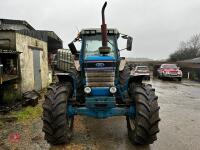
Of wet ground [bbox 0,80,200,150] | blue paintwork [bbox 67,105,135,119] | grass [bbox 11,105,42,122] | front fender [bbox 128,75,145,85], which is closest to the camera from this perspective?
wet ground [bbox 0,80,200,150]

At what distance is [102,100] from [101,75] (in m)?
0.67

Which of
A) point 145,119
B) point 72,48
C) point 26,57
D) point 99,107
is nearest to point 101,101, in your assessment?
point 99,107

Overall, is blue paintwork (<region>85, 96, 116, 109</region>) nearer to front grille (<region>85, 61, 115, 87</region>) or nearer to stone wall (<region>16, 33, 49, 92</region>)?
front grille (<region>85, 61, 115, 87</region>)

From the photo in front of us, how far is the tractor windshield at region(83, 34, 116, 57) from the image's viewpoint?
8625 mm

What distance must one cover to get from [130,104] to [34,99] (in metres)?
5.90

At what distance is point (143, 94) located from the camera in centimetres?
722

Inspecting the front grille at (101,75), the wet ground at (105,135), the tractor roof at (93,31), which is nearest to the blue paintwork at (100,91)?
the front grille at (101,75)

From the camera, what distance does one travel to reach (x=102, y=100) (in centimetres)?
715

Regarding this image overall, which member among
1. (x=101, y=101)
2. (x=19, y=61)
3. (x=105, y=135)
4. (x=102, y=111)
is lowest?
(x=105, y=135)

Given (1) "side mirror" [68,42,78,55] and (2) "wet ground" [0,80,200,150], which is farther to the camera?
(1) "side mirror" [68,42,78,55]

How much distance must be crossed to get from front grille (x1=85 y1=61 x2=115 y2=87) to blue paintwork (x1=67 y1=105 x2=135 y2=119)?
0.60 meters

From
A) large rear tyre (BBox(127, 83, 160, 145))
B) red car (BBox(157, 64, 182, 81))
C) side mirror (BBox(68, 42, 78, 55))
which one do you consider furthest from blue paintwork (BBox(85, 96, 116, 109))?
red car (BBox(157, 64, 182, 81))

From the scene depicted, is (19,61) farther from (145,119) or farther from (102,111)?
(145,119)

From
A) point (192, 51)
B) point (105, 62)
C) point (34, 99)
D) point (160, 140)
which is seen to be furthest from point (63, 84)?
point (192, 51)
